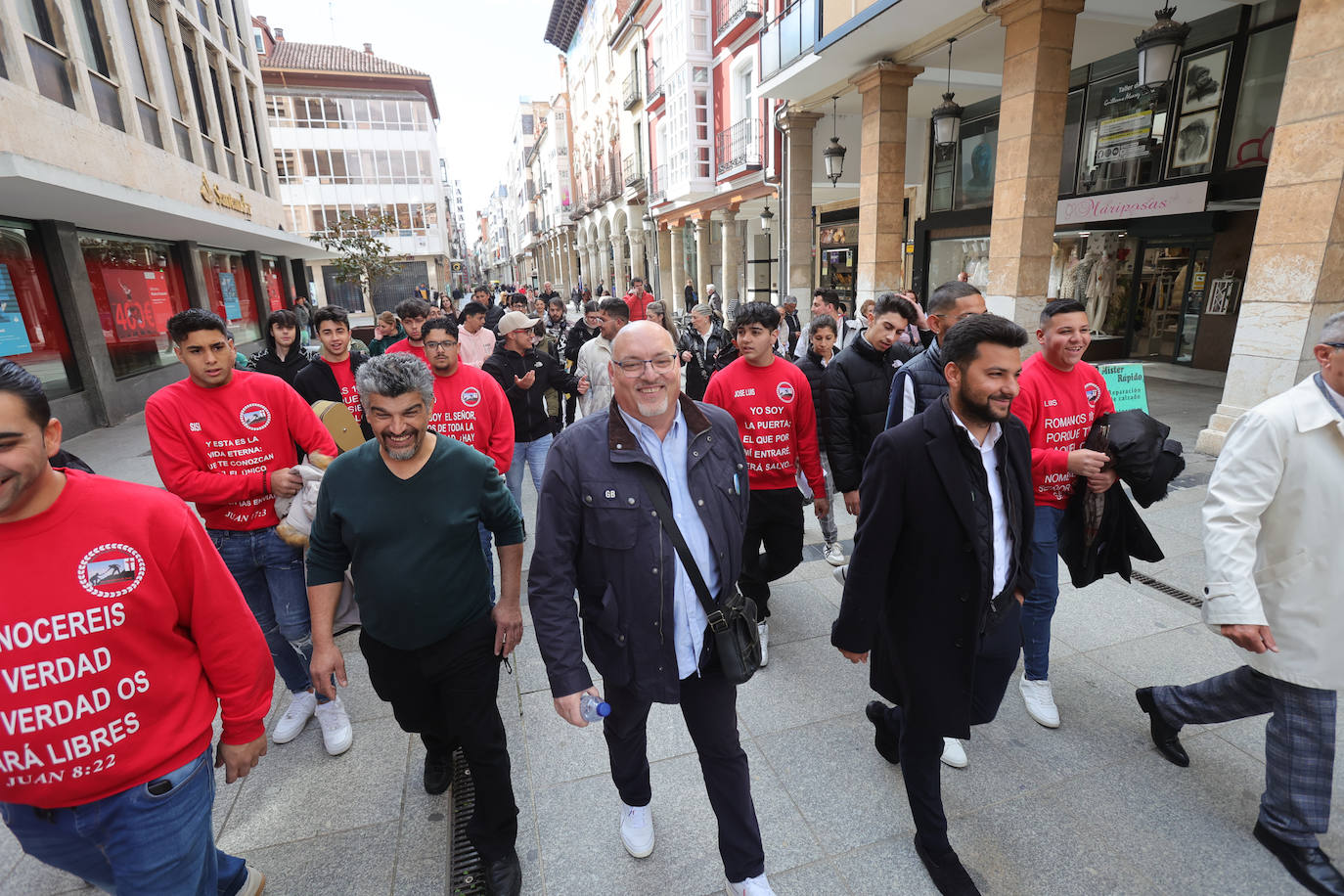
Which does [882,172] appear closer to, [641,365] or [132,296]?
[641,365]

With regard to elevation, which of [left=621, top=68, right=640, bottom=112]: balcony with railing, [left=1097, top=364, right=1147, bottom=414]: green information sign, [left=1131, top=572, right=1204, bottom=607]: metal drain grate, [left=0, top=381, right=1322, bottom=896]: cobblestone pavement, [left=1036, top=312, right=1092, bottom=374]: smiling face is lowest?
[left=0, top=381, right=1322, bottom=896]: cobblestone pavement

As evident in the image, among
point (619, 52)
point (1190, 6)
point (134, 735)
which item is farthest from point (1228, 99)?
point (619, 52)

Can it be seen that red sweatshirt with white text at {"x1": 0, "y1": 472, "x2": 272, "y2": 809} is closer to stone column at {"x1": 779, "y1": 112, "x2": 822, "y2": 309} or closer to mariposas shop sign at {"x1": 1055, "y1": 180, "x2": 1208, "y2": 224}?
mariposas shop sign at {"x1": 1055, "y1": 180, "x2": 1208, "y2": 224}

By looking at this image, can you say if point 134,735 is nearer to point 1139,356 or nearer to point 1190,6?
point 1190,6

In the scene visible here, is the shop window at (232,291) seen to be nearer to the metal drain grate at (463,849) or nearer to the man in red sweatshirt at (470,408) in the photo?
the man in red sweatshirt at (470,408)

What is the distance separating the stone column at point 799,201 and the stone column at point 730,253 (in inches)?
297

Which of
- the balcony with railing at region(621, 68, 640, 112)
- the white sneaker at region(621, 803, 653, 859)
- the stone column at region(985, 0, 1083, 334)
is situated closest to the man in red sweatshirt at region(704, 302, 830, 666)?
the white sneaker at region(621, 803, 653, 859)

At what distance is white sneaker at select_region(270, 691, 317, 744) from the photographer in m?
3.33

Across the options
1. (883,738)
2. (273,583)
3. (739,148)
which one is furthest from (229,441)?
(739,148)

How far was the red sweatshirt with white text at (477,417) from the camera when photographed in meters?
4.06

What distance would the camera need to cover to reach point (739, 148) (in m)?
20.1

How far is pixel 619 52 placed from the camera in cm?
3262

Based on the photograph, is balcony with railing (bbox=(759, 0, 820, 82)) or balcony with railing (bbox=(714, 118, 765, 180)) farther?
balcony with railing (bbox=(714, 118, 765, 180))

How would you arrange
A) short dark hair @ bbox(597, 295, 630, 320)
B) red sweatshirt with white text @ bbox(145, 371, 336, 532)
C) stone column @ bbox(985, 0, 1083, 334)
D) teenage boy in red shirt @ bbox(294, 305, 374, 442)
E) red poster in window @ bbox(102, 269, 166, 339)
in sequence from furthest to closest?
1. red poster in window @ bbox(102, 269, 166, 339)
2. stone column @ bbox(985, 0, 1083, 334)
3. short dark hair @ bbox(597, 295, 630, 320)
4. teenage boy in red shirt @ bbox(294, 305, 374, 442)
5. red sweatshirt with white text @ bbox(145, 371, 336, 532)
